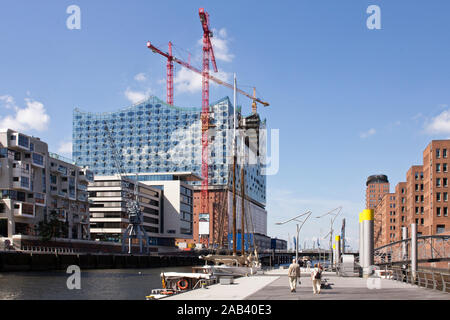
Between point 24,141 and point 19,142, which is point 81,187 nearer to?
point 24,141

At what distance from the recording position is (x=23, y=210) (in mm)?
115250

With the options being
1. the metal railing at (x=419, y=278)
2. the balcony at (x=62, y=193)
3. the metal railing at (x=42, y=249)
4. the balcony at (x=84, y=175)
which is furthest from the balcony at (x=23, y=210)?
the metal railing at (x=419, y=278)

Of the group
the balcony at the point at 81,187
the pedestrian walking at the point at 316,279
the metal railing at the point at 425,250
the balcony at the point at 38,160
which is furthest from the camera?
the balcony at the point at 81,187

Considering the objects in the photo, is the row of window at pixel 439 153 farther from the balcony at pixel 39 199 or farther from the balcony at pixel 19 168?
the balcony at pixel 19 168

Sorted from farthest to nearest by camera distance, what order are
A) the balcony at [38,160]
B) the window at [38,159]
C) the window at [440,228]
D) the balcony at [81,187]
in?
the balcony at [81,187], the window at [440,228], the window at [38,159], the balcony at [38,160]

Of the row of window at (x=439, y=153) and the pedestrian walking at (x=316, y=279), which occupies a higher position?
the row of window at (x=439, y=153)

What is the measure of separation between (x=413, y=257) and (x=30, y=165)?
9639cm

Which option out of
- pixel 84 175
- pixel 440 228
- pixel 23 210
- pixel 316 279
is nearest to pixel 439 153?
pixel 440 228

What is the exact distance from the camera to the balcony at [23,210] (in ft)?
375

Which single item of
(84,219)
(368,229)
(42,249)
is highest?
(368,229)

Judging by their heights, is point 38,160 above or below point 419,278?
above

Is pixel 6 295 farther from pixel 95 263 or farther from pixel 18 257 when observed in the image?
pixel 95 263

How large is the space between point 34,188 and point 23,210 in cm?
830
